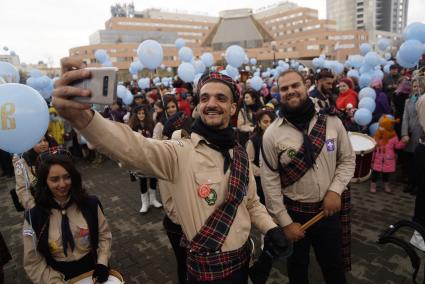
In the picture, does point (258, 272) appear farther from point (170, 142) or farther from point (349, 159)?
point (349, 159)

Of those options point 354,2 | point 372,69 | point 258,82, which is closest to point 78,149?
point 258,82

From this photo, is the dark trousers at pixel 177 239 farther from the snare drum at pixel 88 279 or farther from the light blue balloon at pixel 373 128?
the light blue balloon at pixel 373 128

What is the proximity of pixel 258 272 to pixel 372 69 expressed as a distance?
956cm

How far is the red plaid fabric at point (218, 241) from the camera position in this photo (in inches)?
61.9

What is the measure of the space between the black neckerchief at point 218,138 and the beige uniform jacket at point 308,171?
0.85 meters

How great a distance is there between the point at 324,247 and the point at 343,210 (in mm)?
517

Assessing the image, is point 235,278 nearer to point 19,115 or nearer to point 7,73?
point 19,115

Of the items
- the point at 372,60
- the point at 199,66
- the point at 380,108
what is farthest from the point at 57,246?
the point at 199,66

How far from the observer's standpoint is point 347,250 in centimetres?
278

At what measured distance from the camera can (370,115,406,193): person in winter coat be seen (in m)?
5.22

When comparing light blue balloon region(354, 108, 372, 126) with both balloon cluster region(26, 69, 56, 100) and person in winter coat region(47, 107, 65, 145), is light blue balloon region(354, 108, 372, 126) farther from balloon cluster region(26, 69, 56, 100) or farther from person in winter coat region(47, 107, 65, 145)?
balloon cluster region(26, 69, 56, 100)

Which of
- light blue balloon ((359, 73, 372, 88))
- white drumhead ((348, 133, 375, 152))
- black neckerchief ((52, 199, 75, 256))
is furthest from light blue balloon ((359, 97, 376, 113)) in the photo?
black neckerchief ((52, 199, 75, 256))

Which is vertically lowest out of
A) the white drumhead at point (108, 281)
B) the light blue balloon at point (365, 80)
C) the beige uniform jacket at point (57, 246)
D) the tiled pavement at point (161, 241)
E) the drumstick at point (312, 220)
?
the tiled pavement at point (161, 241)

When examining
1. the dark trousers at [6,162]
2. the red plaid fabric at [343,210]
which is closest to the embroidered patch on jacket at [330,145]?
the red plaid fabric at [343,210]
